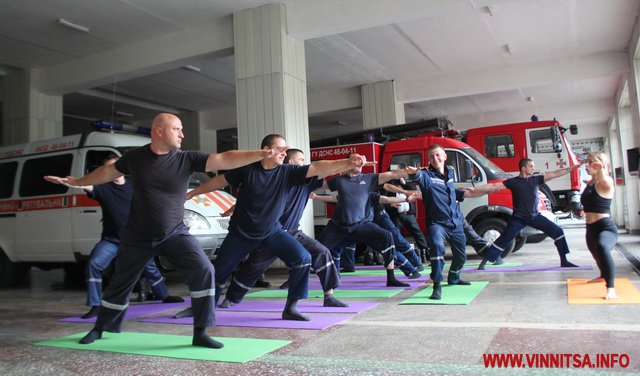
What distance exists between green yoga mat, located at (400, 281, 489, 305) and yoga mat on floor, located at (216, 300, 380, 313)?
53 centimetres

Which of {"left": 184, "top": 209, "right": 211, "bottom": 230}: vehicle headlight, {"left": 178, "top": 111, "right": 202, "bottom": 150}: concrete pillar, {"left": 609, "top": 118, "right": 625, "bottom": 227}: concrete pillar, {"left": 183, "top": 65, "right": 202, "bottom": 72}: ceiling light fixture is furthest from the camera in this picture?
{"left": 609, "top": 118, "right": 625, "bottom": 227}: concrete pillar

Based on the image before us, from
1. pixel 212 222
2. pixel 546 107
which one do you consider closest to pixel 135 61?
pixel 212 222

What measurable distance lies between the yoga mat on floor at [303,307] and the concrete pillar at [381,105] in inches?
414

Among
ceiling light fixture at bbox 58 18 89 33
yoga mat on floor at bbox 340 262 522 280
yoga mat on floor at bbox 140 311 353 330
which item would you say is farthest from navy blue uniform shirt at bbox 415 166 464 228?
ceiling light fixture at bbox 58 18 89 33

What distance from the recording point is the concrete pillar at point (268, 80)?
381 inches

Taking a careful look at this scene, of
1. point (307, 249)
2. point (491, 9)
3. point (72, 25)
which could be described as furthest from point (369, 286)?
point (72, 25)

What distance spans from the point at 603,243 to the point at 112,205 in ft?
16.7

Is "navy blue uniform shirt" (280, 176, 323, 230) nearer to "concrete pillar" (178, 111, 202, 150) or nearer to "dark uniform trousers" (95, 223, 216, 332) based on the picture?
"dark uniform trousers" (95, 223, 216, 332)

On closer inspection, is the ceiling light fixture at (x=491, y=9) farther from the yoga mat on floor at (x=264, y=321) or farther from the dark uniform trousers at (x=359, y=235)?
the yoga mat on floor at (x=264, y=321)

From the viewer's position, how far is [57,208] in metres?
7.87

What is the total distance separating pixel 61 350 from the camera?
398cm

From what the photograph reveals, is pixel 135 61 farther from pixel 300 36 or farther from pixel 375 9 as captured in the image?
pixel 375 9

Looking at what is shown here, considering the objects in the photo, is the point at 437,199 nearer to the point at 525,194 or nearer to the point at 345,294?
the point at 345,294

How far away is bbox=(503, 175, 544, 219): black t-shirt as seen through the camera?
7.59m
